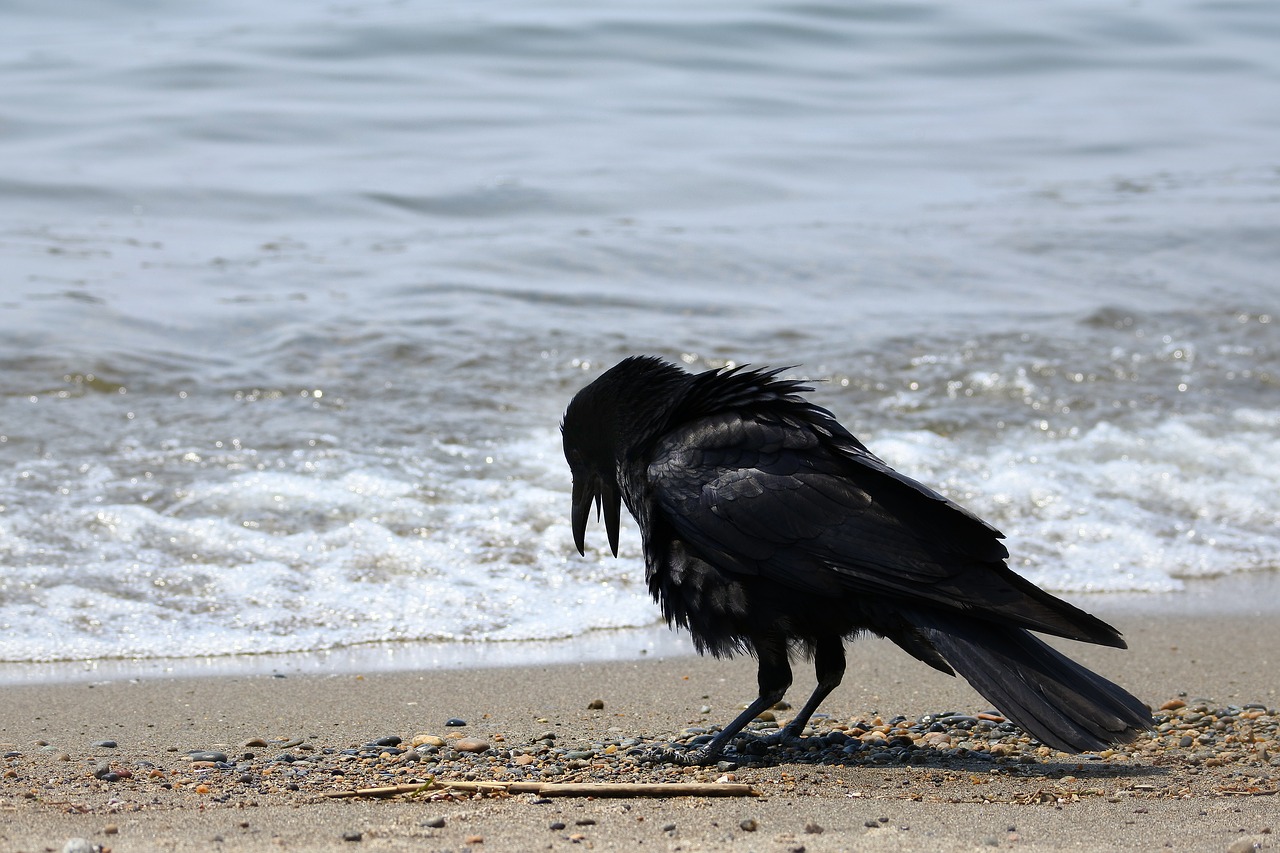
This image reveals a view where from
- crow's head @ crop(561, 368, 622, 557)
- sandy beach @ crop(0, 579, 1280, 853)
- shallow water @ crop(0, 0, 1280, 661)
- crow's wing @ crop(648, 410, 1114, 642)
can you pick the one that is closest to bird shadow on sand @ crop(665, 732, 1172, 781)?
sandy beach @ crop(0, 579, 1280, 853)

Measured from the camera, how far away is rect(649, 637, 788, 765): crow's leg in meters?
3.88

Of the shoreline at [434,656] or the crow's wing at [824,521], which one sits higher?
the crow's wing at [824,521]

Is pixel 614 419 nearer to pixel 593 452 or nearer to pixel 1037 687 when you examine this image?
pixel 593 452

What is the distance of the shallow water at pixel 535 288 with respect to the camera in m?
6.02

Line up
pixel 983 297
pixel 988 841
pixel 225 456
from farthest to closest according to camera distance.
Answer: pixel 983 297, pixel 225 456, pixel 988 841

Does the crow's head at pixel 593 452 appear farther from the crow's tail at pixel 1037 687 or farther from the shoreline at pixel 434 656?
the crow's tail at pixel 1037 687

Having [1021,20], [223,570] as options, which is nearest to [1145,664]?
[223,570]

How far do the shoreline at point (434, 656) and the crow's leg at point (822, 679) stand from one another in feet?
3.42

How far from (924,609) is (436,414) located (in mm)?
4702

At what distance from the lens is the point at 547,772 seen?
12.1 ft

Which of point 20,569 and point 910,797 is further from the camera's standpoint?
point 20,569

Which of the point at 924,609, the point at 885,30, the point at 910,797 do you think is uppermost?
the point at 885,30

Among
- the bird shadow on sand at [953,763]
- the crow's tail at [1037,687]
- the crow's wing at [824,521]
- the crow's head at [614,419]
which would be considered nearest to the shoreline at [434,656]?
the crow's head at [614,419]

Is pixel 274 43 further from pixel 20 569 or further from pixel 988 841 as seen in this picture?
pixel 988 841
